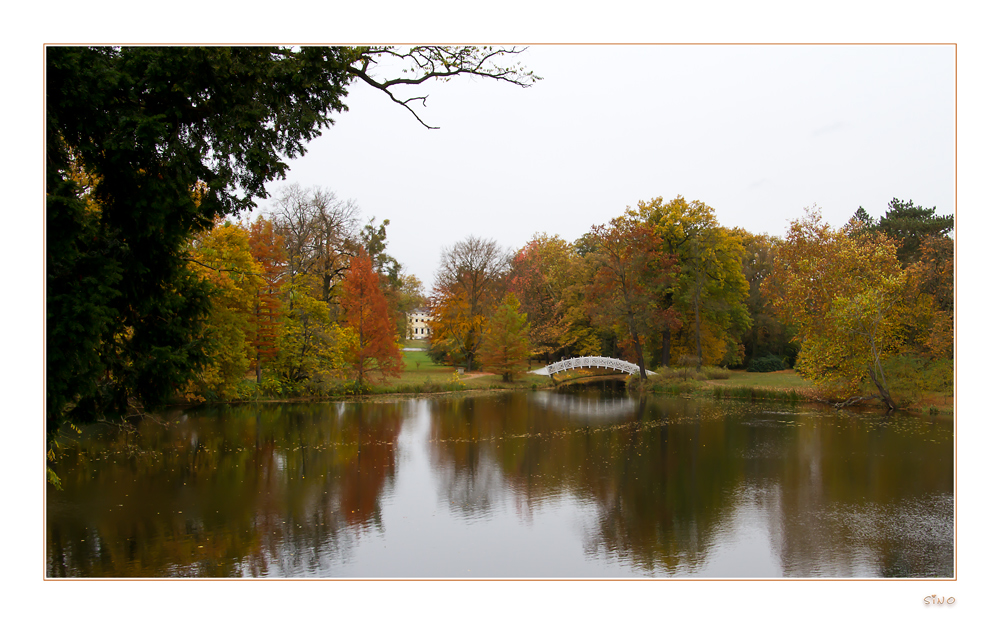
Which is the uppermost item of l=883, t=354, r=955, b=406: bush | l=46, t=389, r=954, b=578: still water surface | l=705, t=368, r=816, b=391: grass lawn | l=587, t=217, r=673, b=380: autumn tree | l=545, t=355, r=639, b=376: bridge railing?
l=587, t=217, r=673, b=380: autumn tree

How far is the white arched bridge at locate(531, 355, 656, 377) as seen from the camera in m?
23.5

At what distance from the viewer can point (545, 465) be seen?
32.6 feet

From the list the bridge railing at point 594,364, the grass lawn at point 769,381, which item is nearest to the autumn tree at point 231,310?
the bridge railing at point 594,364

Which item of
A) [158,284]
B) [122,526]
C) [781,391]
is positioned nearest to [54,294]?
[158,284]

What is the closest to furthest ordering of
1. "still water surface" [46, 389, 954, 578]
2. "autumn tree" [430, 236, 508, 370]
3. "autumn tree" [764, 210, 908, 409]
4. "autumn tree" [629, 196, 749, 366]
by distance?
"still water surface" [46, 389, 954, 578]
"autumn tree" [764, 210, 908, 409]
"autumn tree" [629, 196, 749, 366]
"autumn tree" [430, 236, 508, 370]

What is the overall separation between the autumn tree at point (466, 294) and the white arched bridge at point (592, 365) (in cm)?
323

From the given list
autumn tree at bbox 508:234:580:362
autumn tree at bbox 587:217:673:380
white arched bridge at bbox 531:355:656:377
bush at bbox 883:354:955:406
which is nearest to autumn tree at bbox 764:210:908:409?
bush at bbox 883:354:955:406

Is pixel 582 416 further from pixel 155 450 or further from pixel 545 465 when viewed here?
pixel 155 450

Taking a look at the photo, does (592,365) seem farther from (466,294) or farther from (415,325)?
(415,325)

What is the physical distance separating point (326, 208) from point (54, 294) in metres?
18.0

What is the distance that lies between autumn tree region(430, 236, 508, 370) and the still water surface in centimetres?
1189

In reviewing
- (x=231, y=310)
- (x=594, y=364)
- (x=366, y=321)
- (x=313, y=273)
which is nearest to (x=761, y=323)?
(x=594, y=364)

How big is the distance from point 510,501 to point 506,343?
15266 mm

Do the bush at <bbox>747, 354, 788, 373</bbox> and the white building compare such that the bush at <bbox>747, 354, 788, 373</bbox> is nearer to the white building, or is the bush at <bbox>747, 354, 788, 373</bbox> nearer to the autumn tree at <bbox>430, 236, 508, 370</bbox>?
the autumn tree at <bbox>430, 236, 508, 370</bbox>
